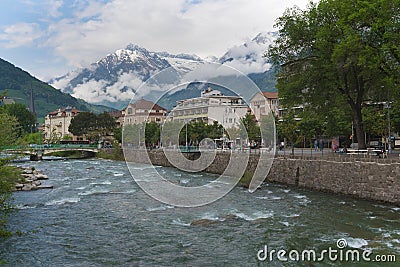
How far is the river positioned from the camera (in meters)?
14.7

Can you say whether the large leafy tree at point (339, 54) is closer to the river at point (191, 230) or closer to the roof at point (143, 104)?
the river at point (191, 230)

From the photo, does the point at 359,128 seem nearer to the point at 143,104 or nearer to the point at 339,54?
the point at 339,54

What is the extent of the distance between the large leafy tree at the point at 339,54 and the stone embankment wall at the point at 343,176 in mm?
5251

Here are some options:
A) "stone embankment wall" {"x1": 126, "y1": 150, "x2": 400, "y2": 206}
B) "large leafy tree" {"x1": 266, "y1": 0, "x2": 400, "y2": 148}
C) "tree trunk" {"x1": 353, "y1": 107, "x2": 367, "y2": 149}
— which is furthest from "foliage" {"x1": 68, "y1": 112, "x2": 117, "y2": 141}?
"tree trunk" {"x1": 353, "y1": 107, "x2": 367, "y2": 149}

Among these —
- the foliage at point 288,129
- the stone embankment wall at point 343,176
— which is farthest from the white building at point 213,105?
the foliage at point 288,129

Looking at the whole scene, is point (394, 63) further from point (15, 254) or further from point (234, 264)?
point (15, 254)

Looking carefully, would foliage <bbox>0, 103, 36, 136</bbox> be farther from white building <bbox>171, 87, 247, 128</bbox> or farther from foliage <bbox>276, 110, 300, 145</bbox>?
white building <bbox>171, 87, 247, 128</bbox>

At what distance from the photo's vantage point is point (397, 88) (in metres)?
29.7

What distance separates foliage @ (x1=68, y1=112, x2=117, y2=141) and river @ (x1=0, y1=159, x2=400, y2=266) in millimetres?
95925

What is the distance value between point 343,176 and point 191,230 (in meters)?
14.3

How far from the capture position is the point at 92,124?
405ft

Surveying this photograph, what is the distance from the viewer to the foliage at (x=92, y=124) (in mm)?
122500

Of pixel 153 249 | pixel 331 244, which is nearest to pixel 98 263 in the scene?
pixel 153 249

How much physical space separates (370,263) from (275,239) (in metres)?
4.13
